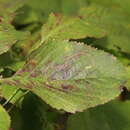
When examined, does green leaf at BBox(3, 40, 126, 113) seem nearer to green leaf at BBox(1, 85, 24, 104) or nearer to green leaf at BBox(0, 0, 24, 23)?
green leaf at BBox(1, 85, 24, 104)

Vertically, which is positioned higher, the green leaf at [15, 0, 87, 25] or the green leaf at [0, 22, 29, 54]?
the green leaf at [0, 22, 29, 54]

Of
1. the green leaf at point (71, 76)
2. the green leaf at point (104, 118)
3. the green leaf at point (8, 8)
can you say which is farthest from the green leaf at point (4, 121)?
the green leaf at point (8, 8)

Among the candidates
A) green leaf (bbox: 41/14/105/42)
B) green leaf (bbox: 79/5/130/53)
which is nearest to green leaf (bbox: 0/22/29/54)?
green leaf (bbox: 41/14/105/42)

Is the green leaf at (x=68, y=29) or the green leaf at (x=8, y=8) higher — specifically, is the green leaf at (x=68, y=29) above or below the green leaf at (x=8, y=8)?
below

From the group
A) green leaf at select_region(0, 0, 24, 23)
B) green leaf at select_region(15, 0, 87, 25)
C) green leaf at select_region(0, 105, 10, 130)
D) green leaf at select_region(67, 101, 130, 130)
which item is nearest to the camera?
green leaf at select_region(0, 105, 10, 130)

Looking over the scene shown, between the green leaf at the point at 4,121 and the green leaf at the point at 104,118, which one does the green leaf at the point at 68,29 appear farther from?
the green leaf at the point at 4,121

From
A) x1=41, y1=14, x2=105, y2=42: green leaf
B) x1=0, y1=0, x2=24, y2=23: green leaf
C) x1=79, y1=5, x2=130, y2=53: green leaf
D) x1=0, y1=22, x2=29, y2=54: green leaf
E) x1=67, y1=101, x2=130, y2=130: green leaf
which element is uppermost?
x1=0, y1=22, x2=29, y2=54: green leaf

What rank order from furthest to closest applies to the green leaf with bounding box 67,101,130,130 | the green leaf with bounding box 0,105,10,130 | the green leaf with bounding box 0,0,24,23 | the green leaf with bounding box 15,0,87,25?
the green leaf with bounding box 15,0,87,25 < the green leaf with bounding box 0,0,24,23 < the green leaf with bounding box 67,101,130,130 < the green leaf with bounding box 0,105,10,130

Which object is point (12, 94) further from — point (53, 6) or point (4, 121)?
point (53, 6)
